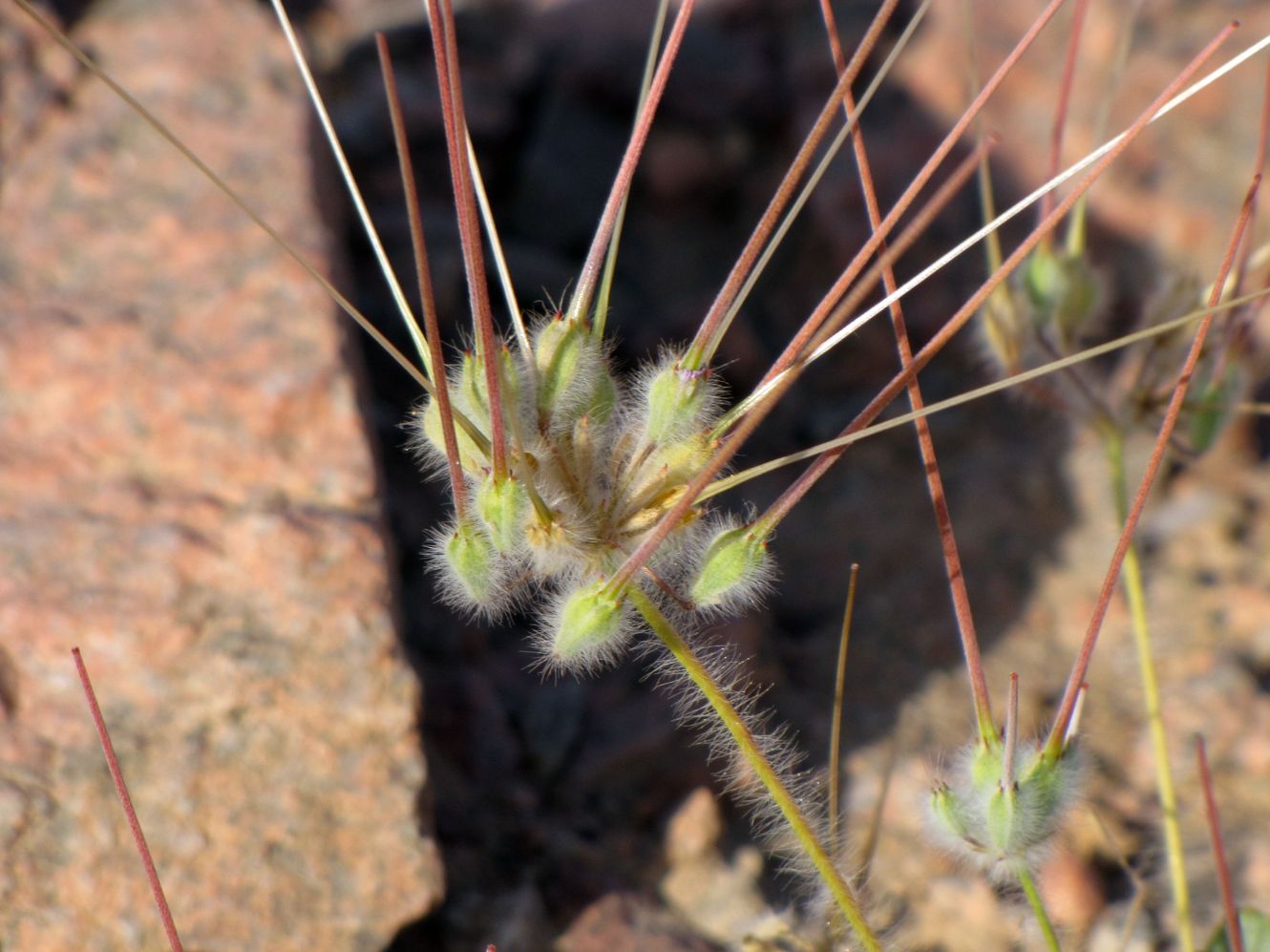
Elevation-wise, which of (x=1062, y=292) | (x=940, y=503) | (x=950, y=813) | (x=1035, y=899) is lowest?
(x=1035, y=899)

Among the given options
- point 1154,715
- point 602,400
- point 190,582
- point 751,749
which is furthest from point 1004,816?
point 190,582

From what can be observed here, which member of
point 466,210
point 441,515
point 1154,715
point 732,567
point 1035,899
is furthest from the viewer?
point 441,515

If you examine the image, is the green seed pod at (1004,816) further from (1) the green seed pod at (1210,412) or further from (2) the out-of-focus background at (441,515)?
(1) the green seed pod at (1210,412)

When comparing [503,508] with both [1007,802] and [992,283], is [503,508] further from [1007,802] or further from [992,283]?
[1007,802]

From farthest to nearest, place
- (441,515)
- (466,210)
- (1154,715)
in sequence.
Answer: (441,515), (1154,715), (466,210)

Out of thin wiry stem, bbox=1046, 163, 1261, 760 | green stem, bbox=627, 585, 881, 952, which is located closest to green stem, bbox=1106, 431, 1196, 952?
thin wiry stem, bbox=1046, 163, 1261, 760

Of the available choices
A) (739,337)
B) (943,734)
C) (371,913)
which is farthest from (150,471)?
(943,734)

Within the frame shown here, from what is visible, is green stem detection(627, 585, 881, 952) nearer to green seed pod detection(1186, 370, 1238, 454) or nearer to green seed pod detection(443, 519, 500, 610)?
green seed pod detection(443, 519, 500, 610)

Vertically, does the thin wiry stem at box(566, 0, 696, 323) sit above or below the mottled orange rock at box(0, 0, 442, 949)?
above
